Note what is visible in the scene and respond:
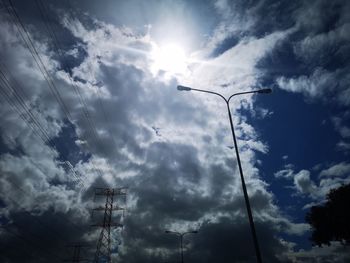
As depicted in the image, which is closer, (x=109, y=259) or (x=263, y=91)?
(x=263, y=91)

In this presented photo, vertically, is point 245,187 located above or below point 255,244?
above

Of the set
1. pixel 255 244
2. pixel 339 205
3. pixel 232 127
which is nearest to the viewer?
pixel 255 244

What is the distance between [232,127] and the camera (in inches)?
632

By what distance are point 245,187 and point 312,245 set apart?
3750 cm

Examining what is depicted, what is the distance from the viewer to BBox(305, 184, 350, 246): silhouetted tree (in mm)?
33938

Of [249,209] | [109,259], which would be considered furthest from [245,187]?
[109,259]

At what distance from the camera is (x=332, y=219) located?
1390 inches

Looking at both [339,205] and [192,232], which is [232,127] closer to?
[339,205]

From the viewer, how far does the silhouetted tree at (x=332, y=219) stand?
33.9 metres

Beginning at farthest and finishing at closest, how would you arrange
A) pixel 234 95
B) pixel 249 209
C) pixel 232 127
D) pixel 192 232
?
pixel 192 232 → pixel 234 95 → pixel 232 127 → pixel 249 209

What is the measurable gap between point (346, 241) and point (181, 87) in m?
37.2

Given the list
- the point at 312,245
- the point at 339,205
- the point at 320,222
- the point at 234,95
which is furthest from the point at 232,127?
the point at 312,245

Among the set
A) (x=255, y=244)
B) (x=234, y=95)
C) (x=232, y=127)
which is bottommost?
(x=255, y=244)

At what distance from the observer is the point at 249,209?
1259 cm
